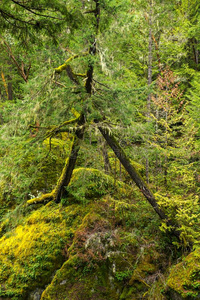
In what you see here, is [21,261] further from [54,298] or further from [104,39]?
[104,39]

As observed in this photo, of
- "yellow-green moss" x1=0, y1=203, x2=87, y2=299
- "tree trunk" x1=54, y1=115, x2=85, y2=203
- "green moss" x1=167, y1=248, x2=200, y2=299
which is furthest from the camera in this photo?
"tree trunk" x1=54, y1=115, x2=85, y2=203

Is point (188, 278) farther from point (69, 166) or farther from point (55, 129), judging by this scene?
point (55, 129)

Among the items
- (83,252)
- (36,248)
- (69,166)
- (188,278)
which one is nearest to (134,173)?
(69,166)

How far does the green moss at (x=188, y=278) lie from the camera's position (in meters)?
3.84

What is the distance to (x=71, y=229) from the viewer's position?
240 inches

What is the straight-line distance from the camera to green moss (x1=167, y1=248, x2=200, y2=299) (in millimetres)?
3840

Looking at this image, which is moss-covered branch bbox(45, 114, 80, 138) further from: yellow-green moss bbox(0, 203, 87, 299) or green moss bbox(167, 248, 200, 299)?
green moss bbox(167, 248, 200, 299)

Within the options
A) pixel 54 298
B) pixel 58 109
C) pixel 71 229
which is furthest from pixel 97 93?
pixel 54 298

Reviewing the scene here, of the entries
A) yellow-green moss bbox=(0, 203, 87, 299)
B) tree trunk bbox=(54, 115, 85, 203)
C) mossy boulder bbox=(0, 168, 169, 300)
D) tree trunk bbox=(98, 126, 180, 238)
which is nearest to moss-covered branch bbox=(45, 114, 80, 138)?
tree trunk bbox=(54, 115, 85, 203)

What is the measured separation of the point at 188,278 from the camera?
13.2 ft

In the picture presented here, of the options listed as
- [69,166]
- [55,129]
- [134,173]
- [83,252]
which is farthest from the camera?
[69,166]

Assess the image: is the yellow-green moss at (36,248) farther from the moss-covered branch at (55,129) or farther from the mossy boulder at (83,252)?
the moss-covered branch at (55,129)

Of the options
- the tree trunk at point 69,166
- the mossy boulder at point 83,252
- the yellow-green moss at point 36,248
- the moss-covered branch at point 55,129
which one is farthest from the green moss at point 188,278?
the moss-covered branch at point 55,129

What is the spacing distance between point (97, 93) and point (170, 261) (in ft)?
16.9
